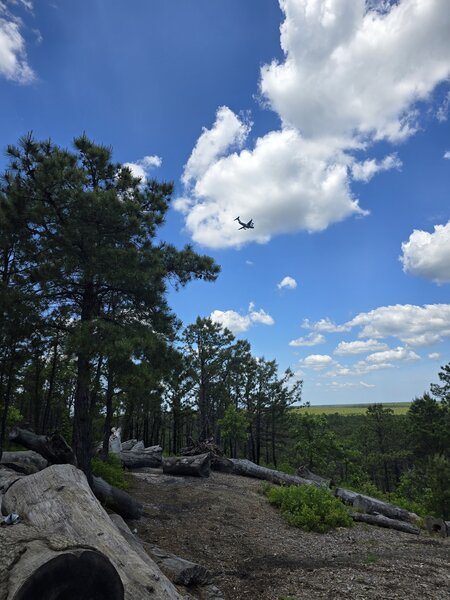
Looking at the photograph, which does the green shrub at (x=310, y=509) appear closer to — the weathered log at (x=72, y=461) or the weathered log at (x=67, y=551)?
the weathered log at (x=72, y=461)

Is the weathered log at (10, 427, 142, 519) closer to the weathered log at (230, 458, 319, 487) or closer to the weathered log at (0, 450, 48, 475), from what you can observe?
the weathered log at (0, 450, 48, 475)

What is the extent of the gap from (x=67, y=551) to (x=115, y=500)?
22.8ft

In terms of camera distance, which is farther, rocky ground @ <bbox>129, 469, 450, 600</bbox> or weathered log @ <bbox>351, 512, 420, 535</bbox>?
weathered log @ <bbox>351, 512, 420, 535</bbox>

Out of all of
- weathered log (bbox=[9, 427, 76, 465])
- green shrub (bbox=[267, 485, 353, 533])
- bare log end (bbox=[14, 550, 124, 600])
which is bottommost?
green shrub (bbox=[267, 485, 353, 533])

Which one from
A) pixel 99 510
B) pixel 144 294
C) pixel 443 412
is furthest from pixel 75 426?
pixel 443 412

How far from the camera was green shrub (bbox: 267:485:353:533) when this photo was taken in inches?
439

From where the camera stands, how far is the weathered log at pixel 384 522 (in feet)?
41.2

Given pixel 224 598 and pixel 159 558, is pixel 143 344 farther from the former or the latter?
pixel 224 598

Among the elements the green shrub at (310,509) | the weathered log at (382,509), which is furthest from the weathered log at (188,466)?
the weathered log at (382,509)

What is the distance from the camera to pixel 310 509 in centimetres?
1165

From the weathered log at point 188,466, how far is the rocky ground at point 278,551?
2786 mm

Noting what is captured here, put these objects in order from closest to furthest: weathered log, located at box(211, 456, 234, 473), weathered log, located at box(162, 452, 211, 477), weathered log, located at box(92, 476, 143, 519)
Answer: weathered log, located at box(92, 476, 143, 519) < weathered log, located at box(162, 452, 211, 477) < weathered log, located at box(211, 456, 234, 473)

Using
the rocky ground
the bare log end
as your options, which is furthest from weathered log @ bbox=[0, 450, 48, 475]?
the bare log end

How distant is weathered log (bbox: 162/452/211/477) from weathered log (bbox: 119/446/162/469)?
3459 mm
